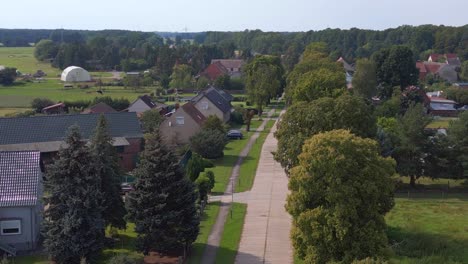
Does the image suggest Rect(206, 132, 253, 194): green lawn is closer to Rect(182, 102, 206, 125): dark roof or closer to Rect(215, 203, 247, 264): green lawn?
Rect(182, 102, 206, 125): dark roof

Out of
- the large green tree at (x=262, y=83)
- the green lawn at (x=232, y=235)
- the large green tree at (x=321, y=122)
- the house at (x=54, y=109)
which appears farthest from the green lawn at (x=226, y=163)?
the house at (x=54, y=109)

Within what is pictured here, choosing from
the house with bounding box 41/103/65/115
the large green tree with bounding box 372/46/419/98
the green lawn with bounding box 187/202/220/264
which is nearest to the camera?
the green lawn with bounding box 187/202/220/264

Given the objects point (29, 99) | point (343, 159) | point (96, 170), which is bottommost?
point (29, 99)

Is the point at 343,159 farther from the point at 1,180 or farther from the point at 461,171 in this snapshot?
the point at 461,171

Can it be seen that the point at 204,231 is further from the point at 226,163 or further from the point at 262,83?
the point at 262,83

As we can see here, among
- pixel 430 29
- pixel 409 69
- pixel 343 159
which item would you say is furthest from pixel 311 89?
pixel 430 29

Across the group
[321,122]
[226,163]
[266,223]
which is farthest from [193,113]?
[266,223]

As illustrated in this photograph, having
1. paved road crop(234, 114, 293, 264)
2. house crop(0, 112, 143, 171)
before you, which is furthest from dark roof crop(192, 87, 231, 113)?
paved road crop(234, 114, 293, 264)
